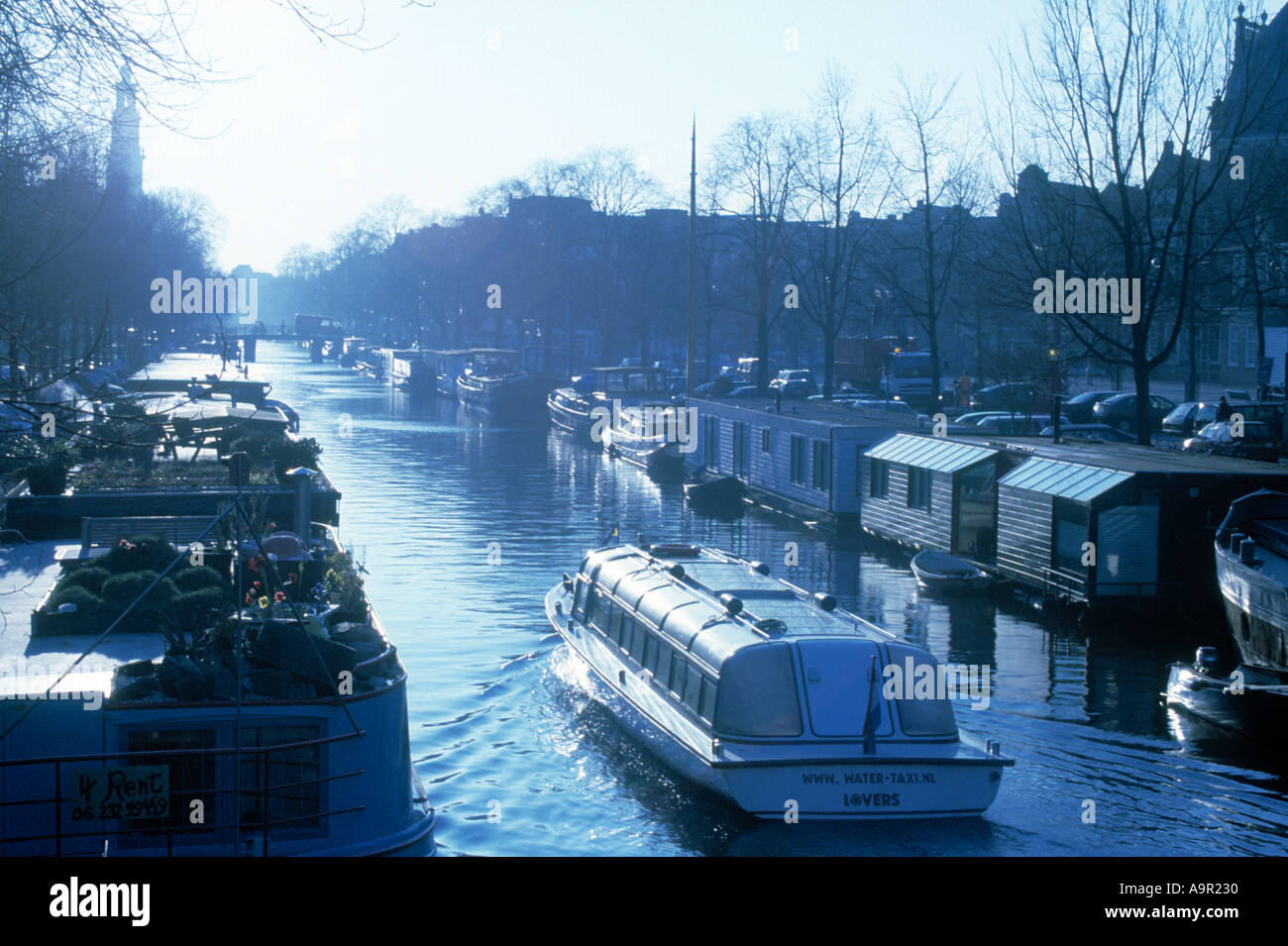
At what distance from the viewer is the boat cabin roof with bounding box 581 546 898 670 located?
1512 cm

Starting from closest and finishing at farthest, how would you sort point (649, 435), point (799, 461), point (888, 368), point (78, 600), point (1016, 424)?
point (78, 600), point (799, 461), point (1016, 424), point (649, 435), point (888, 368)

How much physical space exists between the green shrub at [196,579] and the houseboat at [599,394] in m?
48.2

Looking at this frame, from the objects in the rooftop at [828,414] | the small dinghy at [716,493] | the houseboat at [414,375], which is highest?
the houseboat at [414,375]

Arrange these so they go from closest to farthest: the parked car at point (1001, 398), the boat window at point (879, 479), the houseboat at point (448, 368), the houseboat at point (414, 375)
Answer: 1. the boat window at point (879, 479)
2. the parked car at point (1001, 398)
3. the houseboat at point (448, 368)
4. the houseboat at point (414, 375)

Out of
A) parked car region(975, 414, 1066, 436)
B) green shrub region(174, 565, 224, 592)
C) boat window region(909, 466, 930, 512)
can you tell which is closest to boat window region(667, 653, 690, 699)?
green shrub region(174, 565, 224, 592)

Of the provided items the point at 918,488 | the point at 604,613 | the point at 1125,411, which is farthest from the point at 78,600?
the point at 1125,411

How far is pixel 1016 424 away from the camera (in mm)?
45344

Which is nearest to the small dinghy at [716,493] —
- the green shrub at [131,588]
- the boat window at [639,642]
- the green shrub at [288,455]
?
the green shrub at [288,455]

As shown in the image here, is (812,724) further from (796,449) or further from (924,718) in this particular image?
(796,449)

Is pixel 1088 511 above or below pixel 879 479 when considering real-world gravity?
above

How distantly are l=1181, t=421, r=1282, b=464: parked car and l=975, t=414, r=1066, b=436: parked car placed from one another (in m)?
4.38

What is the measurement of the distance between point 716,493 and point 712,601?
85.4 feet

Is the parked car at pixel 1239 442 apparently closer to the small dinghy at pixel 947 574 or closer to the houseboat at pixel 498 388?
the small dinghy at pixel 947 574

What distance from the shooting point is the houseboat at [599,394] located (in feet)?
215
